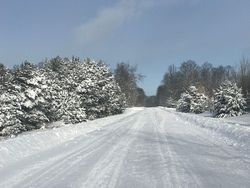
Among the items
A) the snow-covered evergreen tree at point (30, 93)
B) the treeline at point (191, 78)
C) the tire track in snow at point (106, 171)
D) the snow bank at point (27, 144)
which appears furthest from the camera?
the treeline at point (191, 78)

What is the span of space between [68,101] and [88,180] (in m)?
42.6

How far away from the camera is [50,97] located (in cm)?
4403

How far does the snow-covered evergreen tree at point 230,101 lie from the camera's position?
5091 centimetres

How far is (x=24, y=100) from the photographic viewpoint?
39.9m

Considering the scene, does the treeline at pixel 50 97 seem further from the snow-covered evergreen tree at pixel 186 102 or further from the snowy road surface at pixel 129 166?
the snowy road surface at pixel 129 166

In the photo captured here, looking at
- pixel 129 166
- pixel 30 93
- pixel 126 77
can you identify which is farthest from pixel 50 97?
pixel 126 77

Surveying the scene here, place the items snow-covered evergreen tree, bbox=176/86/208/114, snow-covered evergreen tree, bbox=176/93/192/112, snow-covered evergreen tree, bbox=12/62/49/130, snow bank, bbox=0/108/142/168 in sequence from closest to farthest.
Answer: snow bank, bbox=0/108/142/168, snow-covered evergreen tree, bbox=12/62/49/130, snow-covered evergreen tree, bbox=176/86/208/114, snow-covered evergreen tree, bbox=176/93/192/112

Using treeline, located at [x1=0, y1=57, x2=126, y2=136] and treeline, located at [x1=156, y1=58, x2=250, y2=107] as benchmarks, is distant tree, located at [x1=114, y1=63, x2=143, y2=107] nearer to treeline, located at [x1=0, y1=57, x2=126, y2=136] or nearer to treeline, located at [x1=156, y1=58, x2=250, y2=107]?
treeline, located at [x1=156, y1=58, x2=250, y2=107]

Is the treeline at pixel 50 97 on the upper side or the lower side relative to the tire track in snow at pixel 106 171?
upper

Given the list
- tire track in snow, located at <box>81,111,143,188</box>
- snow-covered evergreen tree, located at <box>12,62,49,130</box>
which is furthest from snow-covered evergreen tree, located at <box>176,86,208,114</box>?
tire track in snow, located at <box>81,111,143,188</box>

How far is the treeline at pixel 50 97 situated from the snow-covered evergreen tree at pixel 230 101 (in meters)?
16.8

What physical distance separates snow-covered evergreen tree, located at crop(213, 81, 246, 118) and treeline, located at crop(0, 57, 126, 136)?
663 inches

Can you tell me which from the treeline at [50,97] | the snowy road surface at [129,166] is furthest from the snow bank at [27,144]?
the treeline at [50,97]

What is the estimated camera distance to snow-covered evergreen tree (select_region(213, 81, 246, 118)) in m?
50.9
